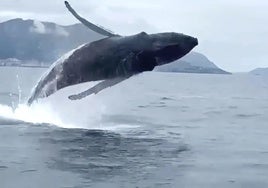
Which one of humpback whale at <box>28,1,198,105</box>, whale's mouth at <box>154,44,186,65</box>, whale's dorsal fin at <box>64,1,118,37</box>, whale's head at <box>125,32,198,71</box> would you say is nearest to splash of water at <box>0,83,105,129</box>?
humpback whale at <box>28,1,198,105</box>

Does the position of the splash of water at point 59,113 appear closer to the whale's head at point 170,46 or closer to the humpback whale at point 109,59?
the humpback whale at point 109,59

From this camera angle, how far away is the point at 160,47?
20422 mm

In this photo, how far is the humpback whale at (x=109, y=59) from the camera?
2059 centimetres

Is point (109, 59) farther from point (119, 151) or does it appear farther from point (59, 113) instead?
point (59, 113)

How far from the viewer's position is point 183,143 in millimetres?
23672

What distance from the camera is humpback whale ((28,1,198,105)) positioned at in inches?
811

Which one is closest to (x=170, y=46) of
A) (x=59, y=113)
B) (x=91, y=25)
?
(x=91, y=25)

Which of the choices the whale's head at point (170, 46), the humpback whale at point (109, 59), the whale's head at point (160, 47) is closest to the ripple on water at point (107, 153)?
the humpback whale at point (109, 59)

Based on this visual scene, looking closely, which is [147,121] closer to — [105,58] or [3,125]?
[3,125]

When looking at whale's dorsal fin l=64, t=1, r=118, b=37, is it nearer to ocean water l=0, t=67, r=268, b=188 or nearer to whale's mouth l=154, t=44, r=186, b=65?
whale's mouth l=154, t=44, r=186, b=65

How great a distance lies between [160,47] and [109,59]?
1988 millimetres

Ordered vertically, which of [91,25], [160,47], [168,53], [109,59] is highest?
[91,25]

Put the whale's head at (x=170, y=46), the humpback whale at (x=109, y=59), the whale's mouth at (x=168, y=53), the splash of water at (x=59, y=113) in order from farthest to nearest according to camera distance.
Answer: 1. the splash of water at (x=59, y=113)
2. the humpback whale at (x=109, y=59)
3. the whale's mouth at (x=168, y=53)
4. the whale's head at (x=170, y=46)

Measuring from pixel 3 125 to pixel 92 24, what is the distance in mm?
8239
